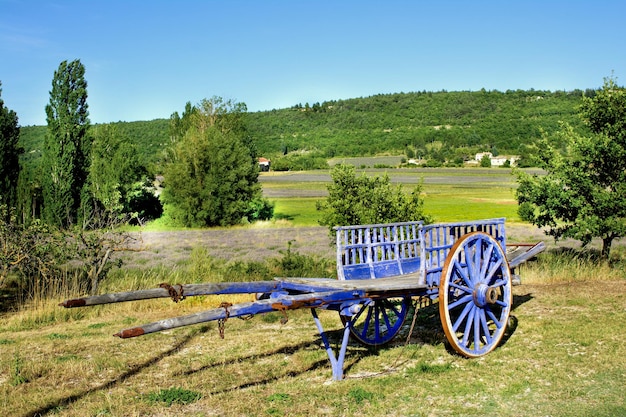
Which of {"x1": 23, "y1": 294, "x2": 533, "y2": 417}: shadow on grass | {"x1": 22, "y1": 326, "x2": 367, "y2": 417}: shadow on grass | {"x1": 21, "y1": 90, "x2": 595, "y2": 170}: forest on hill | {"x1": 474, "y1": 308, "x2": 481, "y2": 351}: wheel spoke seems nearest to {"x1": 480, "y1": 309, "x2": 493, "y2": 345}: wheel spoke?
{"x1": 474, "y1": 308, "x2": 481, "y2": 351}: wheel spoke

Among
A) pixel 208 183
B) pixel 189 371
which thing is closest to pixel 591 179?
pixel 189 371

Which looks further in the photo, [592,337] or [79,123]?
[79,123]

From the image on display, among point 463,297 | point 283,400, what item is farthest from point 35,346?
point 463,297

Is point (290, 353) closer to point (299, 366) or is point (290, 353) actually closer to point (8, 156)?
point (299, 366)

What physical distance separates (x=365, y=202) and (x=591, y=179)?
6304 millimetres

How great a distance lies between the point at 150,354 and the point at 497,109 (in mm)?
147639

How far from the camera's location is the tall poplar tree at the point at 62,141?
Result: 40781 millimetres

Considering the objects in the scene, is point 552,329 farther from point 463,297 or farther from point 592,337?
point 463,297

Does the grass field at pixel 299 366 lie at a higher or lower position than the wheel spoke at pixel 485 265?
lower

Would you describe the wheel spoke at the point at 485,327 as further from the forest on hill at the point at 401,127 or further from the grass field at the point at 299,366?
the forest on hill at the point at 401,127

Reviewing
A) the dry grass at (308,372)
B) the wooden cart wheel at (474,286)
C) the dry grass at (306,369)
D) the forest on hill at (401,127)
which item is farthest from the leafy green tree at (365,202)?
the forest on hill at (401,127)

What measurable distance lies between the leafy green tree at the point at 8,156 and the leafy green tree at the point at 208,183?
34.1 ft

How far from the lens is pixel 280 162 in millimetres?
109938

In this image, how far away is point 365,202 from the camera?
666 inches
